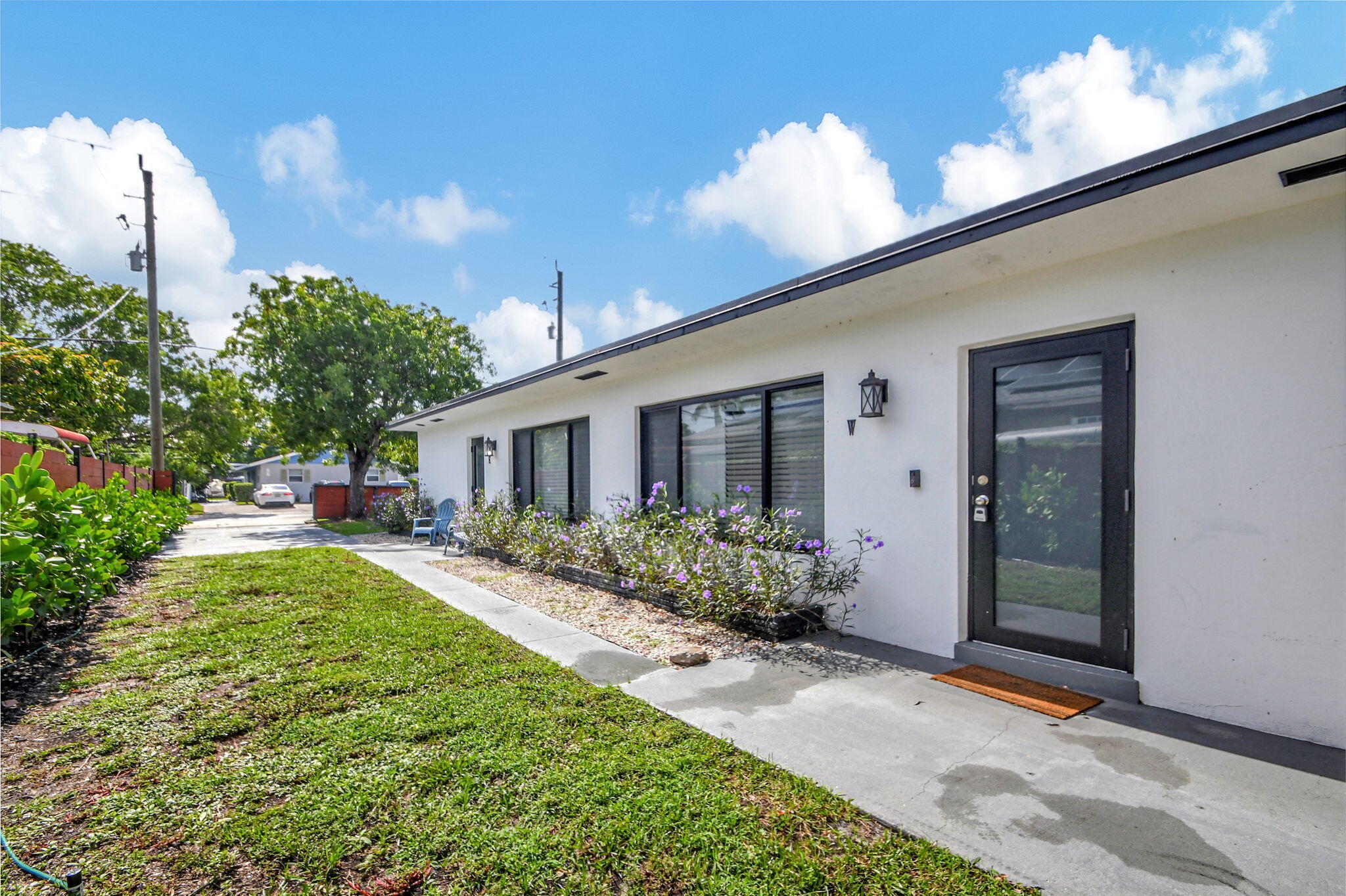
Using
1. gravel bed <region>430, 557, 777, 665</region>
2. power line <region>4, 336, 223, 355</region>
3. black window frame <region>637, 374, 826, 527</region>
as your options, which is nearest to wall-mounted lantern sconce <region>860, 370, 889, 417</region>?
black window frame <region>637, 374, 826, 527</region>

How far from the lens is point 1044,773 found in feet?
8.14

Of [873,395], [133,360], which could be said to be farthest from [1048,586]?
[133,360]

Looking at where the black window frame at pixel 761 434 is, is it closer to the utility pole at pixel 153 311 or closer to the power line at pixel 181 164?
the power line at pixel 181 164

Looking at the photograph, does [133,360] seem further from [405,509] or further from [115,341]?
[405,509]

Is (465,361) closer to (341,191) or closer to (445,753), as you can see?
(341,191)

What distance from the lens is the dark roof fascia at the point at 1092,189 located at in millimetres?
2242

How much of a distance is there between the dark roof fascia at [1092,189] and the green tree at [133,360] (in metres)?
16.5

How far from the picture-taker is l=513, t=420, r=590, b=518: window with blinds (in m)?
8.66

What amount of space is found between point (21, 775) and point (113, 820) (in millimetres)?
744

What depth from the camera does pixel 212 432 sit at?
74.6 ft

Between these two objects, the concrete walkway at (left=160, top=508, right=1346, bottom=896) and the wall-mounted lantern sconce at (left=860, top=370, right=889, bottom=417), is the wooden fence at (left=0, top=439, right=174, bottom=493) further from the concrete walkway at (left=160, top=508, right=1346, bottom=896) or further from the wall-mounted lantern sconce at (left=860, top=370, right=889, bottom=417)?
the wall-mounted lantern sconce at (left=860, top=370, right=889, bottom=417)

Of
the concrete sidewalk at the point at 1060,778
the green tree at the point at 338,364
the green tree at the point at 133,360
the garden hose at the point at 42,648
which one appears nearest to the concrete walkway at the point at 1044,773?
the concrete sidewalk at the point at 1060,778

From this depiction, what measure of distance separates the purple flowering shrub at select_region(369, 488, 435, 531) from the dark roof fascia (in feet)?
37.3

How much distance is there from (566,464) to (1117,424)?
7.15 metres
